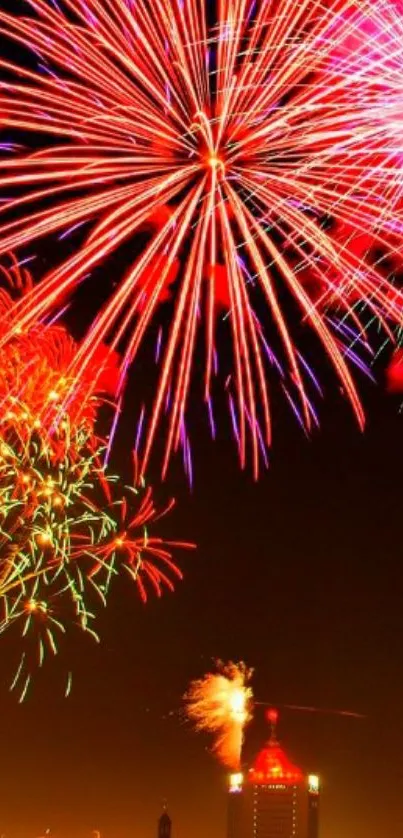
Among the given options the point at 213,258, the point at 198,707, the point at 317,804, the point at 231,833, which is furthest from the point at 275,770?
the point at 213,258

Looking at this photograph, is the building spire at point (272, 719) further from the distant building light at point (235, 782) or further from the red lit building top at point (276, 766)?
the red lit building top at point (276, 766)

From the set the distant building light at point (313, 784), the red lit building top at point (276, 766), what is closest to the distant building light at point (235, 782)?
the red lit building top at point (276, 766)

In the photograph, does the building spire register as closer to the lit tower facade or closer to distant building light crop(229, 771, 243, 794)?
the lit tower facade

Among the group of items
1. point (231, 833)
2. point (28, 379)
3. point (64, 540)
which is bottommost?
point (231, 833)

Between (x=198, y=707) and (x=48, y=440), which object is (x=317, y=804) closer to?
(x=198, y=707)

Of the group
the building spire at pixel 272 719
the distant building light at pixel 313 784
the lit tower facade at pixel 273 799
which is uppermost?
the building spire at pixel 272 719

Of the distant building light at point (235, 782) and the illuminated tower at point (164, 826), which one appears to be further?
the distant building light at point (235, 782)

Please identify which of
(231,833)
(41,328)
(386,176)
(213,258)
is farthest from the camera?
(231,833)
